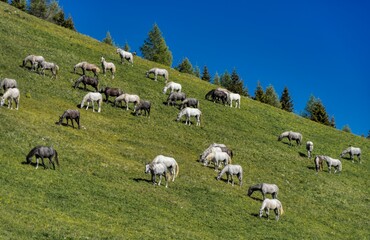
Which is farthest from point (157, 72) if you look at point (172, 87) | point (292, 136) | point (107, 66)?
point (292, 136)

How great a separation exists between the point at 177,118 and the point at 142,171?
20.3 meters

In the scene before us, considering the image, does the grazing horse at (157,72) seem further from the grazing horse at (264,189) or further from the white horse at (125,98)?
the grazing horse at (264,189)

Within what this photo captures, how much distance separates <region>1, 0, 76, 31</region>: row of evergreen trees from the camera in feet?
381

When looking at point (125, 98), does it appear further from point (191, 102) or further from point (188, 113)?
point (191, 102)

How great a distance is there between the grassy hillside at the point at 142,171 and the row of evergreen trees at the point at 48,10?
137 ft

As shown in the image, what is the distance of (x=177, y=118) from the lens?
186 ft

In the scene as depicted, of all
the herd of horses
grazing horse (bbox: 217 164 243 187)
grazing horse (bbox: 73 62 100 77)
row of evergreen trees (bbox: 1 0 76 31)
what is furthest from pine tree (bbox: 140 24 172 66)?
grazing horse (bbox: 217 164 243 187)

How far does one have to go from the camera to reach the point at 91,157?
36906 millimetres

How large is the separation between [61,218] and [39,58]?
39.2m

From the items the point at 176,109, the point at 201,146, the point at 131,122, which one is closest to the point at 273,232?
the point at 201,146

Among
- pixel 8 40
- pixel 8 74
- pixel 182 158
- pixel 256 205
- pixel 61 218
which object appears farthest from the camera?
pixel 8 40

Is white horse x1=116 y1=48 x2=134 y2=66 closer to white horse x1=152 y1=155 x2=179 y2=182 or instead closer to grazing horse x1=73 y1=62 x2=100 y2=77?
grazing horse x1=73 y1=62 x2=100 y2=77

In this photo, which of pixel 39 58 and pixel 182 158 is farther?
pixel 39 58

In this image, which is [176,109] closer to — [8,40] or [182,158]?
[182,158]
